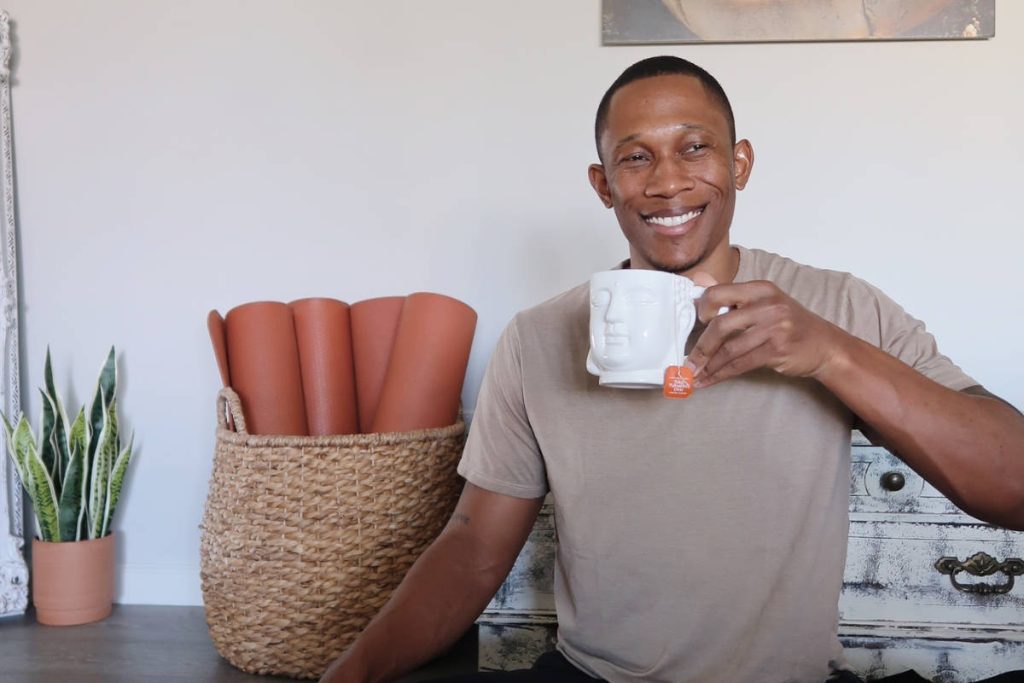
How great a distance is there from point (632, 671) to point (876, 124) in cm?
147

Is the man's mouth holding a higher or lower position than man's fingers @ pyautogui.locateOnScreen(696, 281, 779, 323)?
higher

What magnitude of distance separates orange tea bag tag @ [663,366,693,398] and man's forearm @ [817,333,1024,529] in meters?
0.16

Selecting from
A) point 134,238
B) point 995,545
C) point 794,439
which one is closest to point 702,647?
point 794,439

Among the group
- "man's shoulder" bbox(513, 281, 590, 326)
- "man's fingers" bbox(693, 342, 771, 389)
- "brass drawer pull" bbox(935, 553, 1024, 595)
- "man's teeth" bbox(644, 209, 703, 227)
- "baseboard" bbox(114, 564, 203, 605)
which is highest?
"man's teeth" bbox(644, 209, 703, 227)

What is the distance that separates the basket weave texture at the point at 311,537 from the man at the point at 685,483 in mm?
592

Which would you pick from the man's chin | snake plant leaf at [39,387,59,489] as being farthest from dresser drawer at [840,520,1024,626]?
snake plant leaf at [39,387,59,489]

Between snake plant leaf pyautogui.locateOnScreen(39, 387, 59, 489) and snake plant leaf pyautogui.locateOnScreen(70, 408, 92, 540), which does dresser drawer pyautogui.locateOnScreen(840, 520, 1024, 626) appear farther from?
snake plant leaf pyautogui.locateOnScreen(39, 387, 59, 489)

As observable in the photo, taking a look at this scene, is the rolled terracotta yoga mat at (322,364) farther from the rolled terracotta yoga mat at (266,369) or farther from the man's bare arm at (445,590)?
the man's bare arm at (445,590)

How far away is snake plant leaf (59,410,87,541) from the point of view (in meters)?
2.16

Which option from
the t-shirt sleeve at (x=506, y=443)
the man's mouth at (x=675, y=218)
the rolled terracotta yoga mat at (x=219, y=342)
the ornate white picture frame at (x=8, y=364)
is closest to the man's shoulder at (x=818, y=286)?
the man's mouth at (x=675, y=218)

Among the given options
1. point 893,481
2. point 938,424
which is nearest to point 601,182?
point 938,424

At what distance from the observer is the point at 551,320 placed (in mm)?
1312

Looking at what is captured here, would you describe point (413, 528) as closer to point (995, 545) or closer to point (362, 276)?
point (362, 276)

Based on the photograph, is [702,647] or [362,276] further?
[362,276]
